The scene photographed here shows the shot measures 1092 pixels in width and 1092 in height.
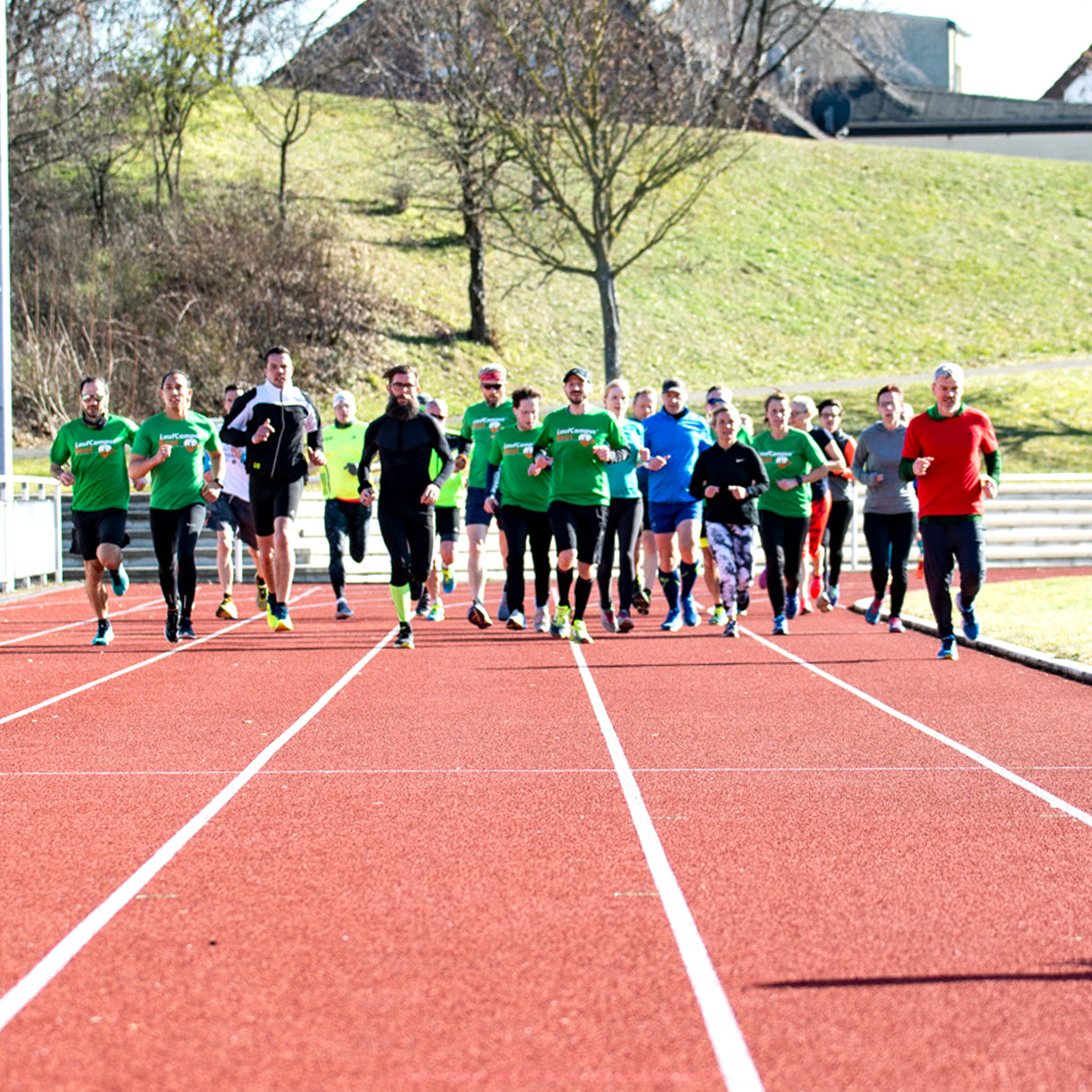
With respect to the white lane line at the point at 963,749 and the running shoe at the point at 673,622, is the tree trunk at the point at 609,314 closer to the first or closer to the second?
the running shoe at the point at 673,622

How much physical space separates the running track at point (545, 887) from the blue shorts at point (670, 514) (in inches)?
161

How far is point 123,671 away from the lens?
11.3 m

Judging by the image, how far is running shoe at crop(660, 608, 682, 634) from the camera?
568 inches

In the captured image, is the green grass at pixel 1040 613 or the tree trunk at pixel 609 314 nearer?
Result: the green grass at pixel 1040 613

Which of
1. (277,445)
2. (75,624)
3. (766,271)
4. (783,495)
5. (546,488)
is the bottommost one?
(75,624)

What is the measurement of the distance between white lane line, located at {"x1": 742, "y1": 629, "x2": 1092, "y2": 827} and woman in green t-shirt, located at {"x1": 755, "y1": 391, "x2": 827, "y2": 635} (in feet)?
6.06

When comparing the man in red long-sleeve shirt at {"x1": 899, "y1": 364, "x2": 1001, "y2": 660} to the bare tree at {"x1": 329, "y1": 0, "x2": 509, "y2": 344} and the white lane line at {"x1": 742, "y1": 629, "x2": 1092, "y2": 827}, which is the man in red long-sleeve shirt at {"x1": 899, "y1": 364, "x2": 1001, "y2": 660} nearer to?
the white lane line at {"x1": 742, "y1": 629, "x2": 1092, "y2": 827}

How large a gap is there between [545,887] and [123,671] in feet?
22.1

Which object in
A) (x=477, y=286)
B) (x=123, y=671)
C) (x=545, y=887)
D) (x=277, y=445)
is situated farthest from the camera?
(x=477, y=286)

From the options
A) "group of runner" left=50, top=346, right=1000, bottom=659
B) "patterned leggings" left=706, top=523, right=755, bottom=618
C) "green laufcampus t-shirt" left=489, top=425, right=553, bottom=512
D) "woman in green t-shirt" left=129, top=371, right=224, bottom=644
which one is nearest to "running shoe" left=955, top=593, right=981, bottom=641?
"group of runner" left=50, top=346, right=1000, bottom=659

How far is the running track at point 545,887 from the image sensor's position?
12.1 feet

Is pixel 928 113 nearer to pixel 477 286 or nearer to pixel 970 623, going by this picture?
pixel 477 286

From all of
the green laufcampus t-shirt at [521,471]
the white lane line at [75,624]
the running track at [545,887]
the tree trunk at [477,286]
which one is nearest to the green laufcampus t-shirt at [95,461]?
the white lane line at [75,624]

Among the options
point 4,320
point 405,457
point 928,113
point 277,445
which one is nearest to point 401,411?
point 405,457
